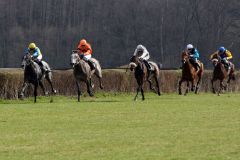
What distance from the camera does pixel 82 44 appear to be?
29.2 metres

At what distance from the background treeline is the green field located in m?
59.0

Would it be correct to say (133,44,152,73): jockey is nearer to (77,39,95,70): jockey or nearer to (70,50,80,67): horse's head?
(77,39,95,70): jockey

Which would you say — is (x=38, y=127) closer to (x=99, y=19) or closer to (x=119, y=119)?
(x=119, y=119)

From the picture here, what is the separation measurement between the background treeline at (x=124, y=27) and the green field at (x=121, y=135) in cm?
5901

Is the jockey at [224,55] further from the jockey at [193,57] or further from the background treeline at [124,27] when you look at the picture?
the background treeline at [124,27]

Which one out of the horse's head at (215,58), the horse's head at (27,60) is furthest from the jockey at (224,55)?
the horse's head at (27,60)

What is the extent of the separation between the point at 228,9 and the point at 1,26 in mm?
23828

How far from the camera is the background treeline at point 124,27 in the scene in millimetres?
77250

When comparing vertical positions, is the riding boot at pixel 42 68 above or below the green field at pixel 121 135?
above

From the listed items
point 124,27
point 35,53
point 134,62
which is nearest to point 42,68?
point 35,53

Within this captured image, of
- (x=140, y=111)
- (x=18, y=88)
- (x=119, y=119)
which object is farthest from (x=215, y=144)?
(x=18, y=88)

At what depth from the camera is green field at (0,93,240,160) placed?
31.6 ft

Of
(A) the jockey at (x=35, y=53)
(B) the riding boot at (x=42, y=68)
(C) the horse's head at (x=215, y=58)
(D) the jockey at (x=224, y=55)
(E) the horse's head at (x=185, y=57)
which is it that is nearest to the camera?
(A) the jockey at (x=35, y=53)

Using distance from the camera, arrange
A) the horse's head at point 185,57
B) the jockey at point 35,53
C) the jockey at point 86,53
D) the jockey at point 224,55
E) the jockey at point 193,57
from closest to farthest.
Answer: the jockey at point 35,53
the jockey at point 86,53
the horse's head at point 185,57
the jockey at point 193,57
the jockey at point 224,55
